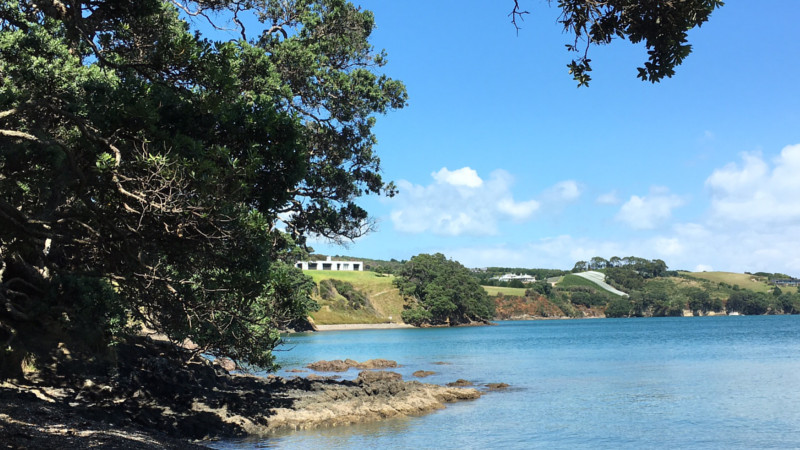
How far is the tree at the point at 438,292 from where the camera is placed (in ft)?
456

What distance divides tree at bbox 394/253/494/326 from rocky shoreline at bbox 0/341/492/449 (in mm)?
107146

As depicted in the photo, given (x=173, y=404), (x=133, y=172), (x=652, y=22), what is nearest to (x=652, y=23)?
(x=652, y=22)

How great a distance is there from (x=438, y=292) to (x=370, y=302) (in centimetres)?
1812

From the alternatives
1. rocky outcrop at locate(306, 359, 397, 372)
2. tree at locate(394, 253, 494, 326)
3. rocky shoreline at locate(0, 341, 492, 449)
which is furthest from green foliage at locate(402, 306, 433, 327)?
rocky shoreline at locate(0, 341, 492, 449)

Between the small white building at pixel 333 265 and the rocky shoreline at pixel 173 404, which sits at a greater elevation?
the small white building at pixel 333 265

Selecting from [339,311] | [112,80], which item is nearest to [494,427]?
[112,80]

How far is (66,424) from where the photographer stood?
1423 cm

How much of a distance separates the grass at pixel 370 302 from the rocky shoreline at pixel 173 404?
103220 millimetres

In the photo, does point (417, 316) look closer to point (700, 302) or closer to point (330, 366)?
point (330, 366)

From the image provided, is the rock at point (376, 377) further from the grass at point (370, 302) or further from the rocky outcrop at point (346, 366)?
the grass at point (370, 302)

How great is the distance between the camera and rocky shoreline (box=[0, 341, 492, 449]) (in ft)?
45.6

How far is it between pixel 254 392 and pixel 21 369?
33.0 ft

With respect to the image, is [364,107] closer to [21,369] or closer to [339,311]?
[21,369]

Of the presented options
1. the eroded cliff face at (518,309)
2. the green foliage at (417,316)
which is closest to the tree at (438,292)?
the green foliage at (417,316)
